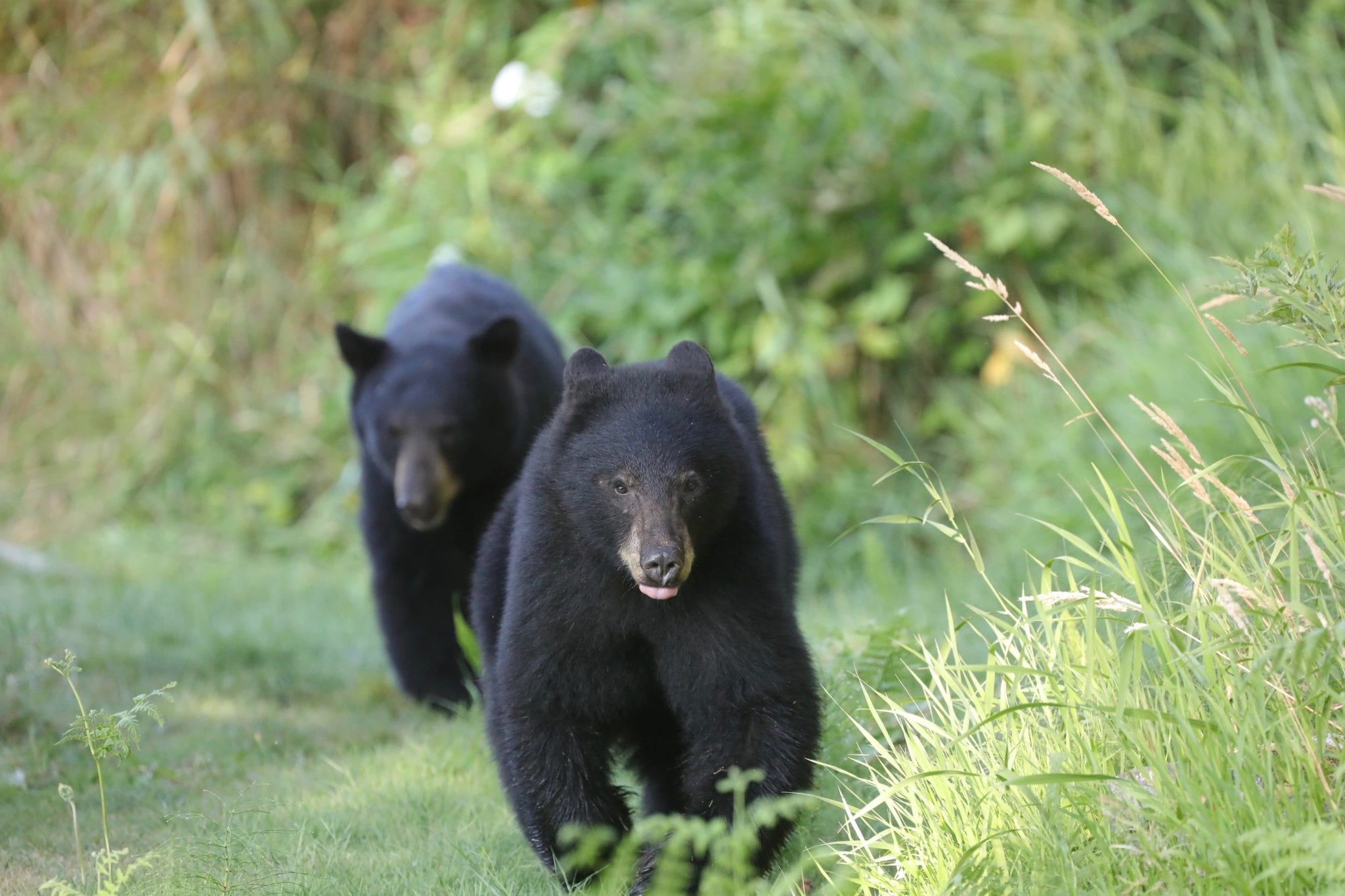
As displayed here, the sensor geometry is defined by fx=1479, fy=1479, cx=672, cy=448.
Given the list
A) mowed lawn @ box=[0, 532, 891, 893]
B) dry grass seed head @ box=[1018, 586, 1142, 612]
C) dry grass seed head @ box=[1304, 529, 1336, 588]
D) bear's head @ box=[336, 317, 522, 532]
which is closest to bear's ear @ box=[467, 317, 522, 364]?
bear's head @ box=[336, 317, 522, 532]

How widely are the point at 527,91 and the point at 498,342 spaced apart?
4.51 metres

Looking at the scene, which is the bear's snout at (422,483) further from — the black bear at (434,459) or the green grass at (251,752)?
the green grass at (251,752)

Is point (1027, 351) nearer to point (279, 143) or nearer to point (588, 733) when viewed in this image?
point (588, 733)

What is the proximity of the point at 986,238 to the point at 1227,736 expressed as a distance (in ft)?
20.0

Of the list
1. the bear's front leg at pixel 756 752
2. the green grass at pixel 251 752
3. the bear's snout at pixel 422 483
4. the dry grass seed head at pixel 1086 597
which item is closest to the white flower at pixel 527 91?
the green grass at pixel 251 752

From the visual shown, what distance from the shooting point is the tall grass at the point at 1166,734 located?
8.75 feet

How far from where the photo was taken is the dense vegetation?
3059mm

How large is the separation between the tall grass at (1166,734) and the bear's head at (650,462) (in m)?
0.54

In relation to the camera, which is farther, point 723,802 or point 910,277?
point 910,277

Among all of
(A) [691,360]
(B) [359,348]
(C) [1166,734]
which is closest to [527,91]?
(B) [359,348]

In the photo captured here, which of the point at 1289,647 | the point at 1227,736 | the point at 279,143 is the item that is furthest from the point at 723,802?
the point at 279,143

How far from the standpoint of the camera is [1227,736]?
2.78 meters

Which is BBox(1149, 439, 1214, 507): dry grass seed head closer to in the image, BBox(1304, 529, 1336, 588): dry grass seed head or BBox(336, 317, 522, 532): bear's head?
BBox(1304, 529, 1336, 588): dry grass seed head

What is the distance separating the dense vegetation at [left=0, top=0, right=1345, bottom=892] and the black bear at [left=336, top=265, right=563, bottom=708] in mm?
363
